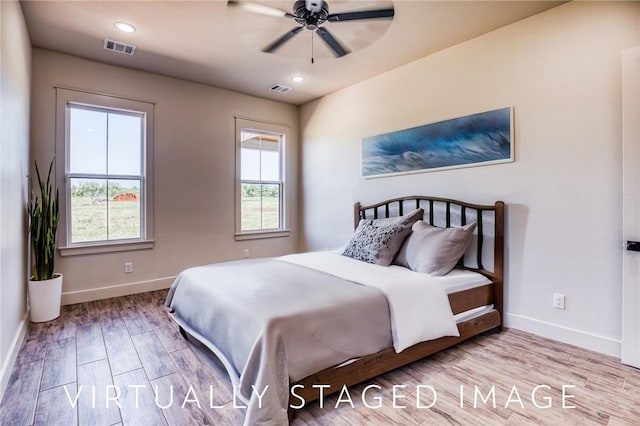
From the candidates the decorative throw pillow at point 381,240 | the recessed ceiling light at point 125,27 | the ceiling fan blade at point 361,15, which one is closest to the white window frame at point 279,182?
the recessed ceiling light at point 125,27

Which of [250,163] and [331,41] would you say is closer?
[331,41]

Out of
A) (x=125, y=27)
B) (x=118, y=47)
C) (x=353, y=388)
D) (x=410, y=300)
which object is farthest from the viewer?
(x=118, y=47)

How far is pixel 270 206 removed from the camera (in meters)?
5.13

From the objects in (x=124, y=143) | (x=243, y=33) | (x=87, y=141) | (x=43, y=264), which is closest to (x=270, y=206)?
(x=124, y=143)

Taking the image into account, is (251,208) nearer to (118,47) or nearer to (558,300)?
(118,47)

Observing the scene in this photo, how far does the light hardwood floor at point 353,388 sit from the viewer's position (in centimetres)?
169

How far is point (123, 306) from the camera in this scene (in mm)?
3434

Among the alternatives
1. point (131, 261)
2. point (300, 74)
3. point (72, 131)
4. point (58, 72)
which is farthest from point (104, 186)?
point (300, 74)

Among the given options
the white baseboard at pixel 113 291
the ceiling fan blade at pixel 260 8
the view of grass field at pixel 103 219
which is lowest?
the white baseboard at pixel 113 291

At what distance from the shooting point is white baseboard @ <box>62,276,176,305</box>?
353 centimetres

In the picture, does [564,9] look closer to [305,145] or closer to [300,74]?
[300,74]

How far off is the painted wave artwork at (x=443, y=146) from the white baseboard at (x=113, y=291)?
289cm

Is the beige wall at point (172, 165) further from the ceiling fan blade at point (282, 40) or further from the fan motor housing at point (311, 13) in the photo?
the fan motor housing at point (311, 13)

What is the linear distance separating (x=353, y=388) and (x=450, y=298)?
1021mm
